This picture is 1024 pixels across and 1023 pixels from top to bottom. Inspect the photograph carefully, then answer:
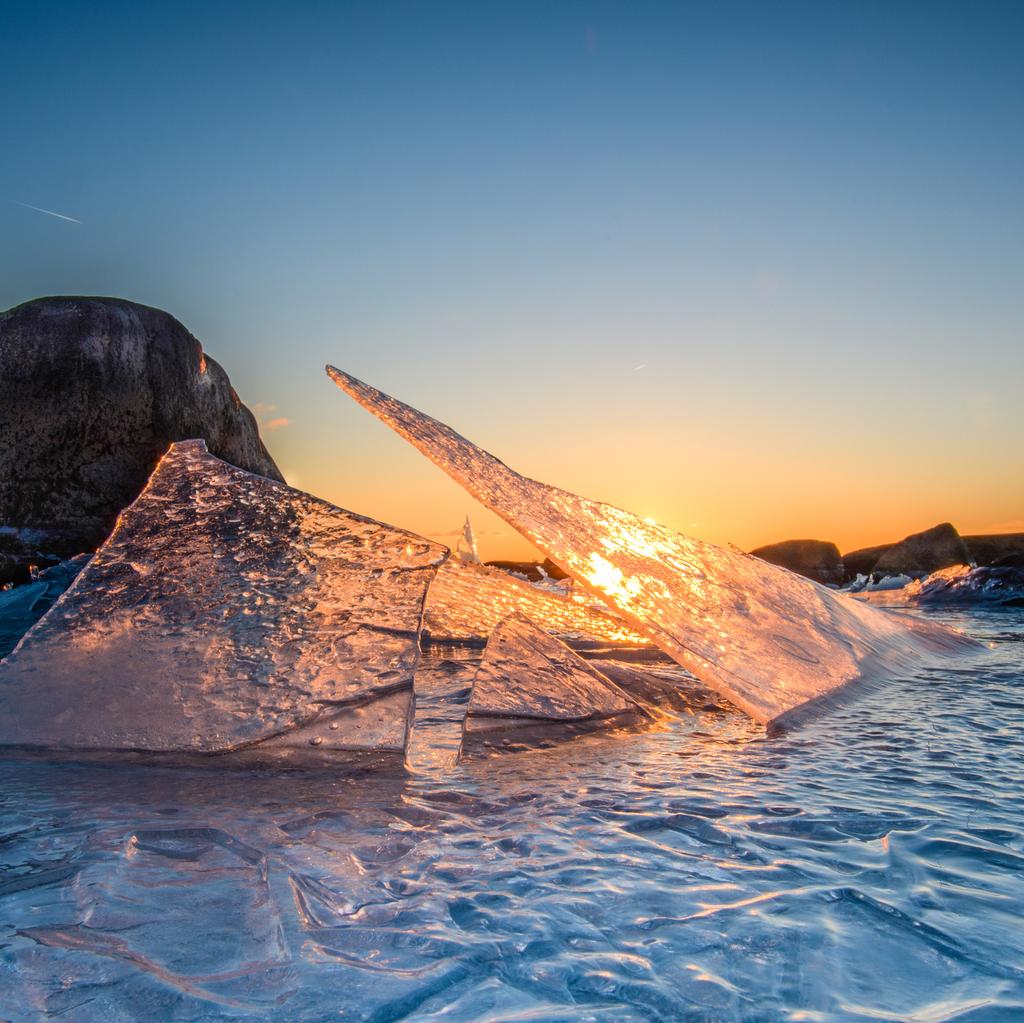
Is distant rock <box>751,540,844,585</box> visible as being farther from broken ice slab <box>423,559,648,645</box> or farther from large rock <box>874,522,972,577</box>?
broken ice slab <box>423,559,648,645</box>

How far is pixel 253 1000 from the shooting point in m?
0.81

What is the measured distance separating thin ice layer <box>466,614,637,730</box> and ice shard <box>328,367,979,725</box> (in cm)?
42

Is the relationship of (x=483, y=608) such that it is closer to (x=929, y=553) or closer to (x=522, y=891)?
(x=522, y=891)

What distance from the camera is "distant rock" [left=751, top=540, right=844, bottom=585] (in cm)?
2009

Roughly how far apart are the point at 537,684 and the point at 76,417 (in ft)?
15.6

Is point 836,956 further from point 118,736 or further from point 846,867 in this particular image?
point 118,736

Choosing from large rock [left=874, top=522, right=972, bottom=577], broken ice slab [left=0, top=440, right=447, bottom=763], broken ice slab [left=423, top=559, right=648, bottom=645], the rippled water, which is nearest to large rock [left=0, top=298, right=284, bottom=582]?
broken ice slab [left=423, top=559, right=648, bottom=645]

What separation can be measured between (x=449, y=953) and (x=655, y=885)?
37cm

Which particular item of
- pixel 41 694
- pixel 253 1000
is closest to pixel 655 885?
pixel 253 1000

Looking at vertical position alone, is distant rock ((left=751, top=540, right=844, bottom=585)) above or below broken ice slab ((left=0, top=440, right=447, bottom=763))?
above

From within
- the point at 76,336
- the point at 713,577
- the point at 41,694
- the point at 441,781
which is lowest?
the point at 441,781

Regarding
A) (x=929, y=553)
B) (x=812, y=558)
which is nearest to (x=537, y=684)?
(x=929, y=553)

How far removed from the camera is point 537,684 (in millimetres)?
2418

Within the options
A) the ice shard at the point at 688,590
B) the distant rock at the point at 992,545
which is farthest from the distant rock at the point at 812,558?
the ice shard at the point at 688,590
